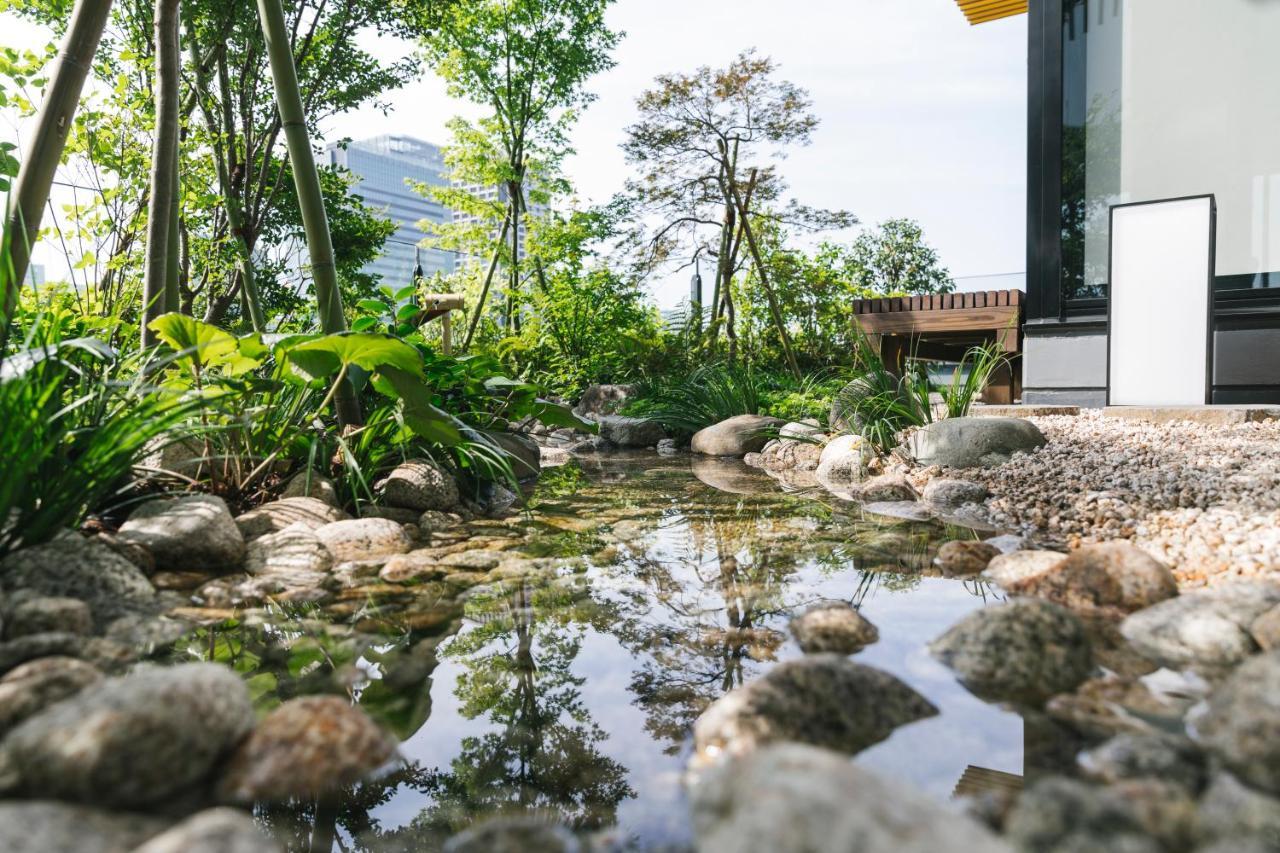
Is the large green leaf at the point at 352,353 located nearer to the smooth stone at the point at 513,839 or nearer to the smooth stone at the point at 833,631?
the smooth stone at the point at 833,631

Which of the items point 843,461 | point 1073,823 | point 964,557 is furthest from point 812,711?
point 843,461

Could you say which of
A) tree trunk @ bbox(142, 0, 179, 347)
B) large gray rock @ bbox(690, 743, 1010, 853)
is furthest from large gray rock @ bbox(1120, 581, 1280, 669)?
tree trunk @ bbox(142, 0, 179, 347)

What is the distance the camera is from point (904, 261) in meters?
19.7

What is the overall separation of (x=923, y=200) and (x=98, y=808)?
2130 centimetres

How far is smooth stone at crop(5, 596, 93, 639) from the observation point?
1.52 metres

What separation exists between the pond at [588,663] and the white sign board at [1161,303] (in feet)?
9.97

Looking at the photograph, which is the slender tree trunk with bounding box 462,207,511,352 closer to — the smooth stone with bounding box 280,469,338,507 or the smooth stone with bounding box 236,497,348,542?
the smooth stone with bounding box 280,469,338,507

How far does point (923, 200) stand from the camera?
64.7 ft

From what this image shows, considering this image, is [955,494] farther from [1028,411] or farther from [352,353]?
[352,353]

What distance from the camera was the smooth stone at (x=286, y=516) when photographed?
2643 millimetres

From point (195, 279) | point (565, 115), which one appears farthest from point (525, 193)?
point (195, 279)

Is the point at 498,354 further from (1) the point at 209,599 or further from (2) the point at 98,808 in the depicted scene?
(2) the point at 98,808

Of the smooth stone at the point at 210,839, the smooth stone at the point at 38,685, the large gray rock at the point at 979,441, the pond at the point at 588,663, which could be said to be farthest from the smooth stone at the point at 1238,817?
the large gray rock at the point at 979,441

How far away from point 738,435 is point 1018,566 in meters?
4.47
